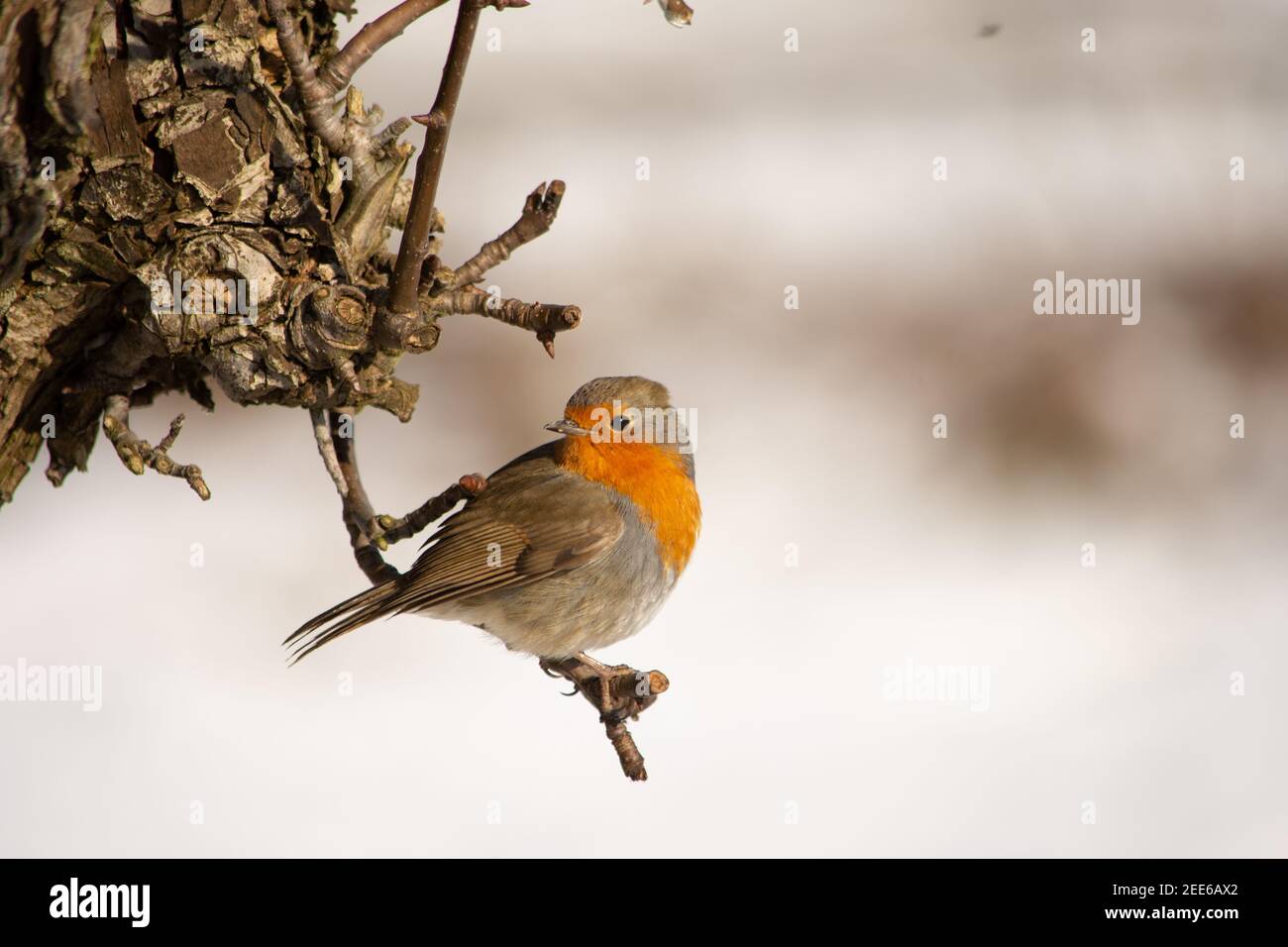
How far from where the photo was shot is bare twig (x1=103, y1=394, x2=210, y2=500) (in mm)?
2064

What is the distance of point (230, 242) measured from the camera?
2.04 metres

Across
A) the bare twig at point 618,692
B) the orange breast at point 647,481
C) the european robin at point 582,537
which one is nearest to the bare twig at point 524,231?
the european robin at point 582,537

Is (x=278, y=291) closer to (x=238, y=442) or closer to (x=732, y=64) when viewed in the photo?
(x=238, y=442)

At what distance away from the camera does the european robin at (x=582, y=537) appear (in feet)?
8.84

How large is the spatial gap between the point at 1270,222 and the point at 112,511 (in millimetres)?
4838

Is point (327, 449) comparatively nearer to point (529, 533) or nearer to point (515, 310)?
point (529, 533)

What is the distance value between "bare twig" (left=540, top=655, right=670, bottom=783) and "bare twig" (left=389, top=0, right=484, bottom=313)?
0.99 meters

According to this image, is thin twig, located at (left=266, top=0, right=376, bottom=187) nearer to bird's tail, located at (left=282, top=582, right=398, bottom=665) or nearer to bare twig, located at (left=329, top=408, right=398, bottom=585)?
bare twig, located at (left=329, top=408, right=398, bottom=585)

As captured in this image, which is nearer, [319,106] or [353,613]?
[319,106]

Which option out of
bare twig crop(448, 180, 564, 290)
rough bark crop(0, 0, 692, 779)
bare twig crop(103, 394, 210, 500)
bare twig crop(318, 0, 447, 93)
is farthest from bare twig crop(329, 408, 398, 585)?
bare twig crop(318, 0, 447, 93)

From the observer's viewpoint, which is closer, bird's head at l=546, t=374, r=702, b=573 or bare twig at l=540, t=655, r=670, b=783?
bare twig at l=540, t=655, r=670, b=783

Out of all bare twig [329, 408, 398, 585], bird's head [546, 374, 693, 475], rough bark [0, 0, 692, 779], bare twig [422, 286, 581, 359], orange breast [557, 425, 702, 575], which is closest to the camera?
bare twig [422, 286, 581, 359]

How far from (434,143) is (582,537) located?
3.94 ft

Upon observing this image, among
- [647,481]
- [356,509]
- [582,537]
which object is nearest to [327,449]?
[356,509]
